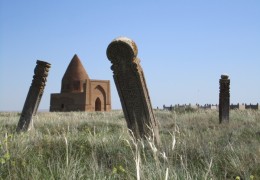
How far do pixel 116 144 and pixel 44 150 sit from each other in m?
1.06

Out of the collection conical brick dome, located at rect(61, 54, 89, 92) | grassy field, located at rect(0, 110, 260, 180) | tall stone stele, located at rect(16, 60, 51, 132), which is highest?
conical brick dome, located at rect(61, 54, 89, 92)

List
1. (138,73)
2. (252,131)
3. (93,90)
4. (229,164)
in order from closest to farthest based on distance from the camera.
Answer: (229,164) → (138,73) → (252,131) → (93,90)

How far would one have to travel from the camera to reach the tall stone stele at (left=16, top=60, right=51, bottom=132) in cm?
971

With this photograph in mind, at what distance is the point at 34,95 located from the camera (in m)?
10.1

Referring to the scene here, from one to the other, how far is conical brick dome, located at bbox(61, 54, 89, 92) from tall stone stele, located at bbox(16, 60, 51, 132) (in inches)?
1328

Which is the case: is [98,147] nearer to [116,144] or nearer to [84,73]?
[116,144]

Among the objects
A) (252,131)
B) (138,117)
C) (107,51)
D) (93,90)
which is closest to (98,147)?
(138,117)

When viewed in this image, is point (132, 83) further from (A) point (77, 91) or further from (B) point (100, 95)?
(B) point (100, 95)

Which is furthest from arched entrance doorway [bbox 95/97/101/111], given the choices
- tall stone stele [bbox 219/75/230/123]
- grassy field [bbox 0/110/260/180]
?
grassy field [bbox 0/110/260/180]

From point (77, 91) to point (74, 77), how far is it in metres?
1.84

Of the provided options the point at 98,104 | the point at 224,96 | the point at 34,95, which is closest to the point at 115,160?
the point at 34,95

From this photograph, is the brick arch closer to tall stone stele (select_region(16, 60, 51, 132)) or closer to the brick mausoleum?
the brick mausoleum

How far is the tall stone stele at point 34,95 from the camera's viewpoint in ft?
31.8

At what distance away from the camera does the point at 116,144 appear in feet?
16.9
